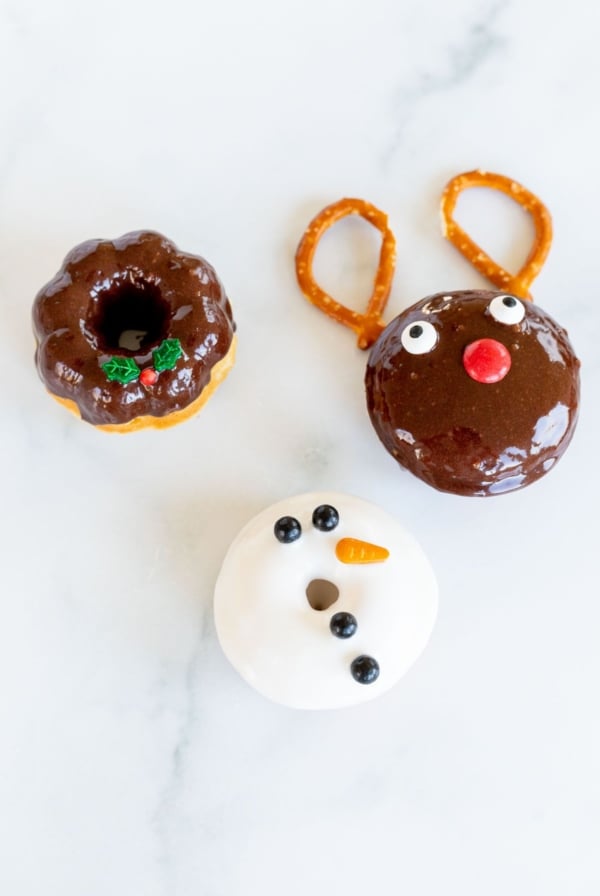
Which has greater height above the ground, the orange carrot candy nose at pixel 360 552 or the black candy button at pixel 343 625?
the orange carrot candy nose at pixel 360 552

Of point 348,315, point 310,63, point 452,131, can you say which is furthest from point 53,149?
point 452,131

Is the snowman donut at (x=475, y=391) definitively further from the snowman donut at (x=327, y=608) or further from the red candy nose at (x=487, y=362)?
the snowman donut at (x=327, y=608)

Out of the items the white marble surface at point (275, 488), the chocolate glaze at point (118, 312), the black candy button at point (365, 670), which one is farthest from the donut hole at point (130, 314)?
the black candy button at point (365, 670)

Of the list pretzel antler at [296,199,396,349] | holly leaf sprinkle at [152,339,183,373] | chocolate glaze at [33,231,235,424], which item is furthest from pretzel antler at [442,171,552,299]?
holly leaf sprinkle at [152,339,183,373]

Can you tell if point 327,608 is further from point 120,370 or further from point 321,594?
point 120,370

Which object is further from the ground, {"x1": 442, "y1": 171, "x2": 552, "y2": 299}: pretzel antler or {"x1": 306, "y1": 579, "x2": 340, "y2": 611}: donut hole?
{"x1": 442, "y1": 171, "x2": 552, "y2": 299}: pretzel antler

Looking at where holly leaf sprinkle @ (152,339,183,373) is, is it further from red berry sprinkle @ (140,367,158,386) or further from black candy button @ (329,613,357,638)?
black candy button @ (329,613,357,638)
